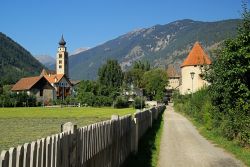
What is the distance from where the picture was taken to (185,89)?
111 metres

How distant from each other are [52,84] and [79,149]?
15472cm

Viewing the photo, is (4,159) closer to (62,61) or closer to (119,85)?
(119,85)

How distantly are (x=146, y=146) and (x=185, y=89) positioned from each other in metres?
93.7

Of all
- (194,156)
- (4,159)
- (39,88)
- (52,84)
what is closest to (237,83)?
(194,156)

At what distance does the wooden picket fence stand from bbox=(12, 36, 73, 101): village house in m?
121

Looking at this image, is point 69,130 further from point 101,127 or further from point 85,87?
point 85,87

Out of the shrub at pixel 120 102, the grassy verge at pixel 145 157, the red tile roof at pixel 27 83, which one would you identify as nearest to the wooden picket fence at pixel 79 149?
the grassy verge at pixel 145 157

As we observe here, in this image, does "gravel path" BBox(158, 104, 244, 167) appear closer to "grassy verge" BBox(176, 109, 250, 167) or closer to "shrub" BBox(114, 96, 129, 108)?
"grassy verge" BBox(176, 109, 250, 167)

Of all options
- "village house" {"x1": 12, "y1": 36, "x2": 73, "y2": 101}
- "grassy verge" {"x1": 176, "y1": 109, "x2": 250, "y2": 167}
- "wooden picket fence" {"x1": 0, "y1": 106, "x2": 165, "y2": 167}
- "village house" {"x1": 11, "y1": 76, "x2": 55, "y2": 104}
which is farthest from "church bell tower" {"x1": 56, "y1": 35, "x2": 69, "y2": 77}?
"wooden picket fence" {"x1": 0, "y1": 106, "x2": 165, "y2": 167}

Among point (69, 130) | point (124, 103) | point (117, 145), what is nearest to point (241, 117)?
point (117, 145)

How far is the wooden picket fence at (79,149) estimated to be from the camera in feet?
13.6

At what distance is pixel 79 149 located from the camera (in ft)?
22.1

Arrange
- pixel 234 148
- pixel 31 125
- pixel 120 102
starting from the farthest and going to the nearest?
pixel 120 102 < pixel 31 125 < pixel 234 148

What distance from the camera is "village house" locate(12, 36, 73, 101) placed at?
136 metres
